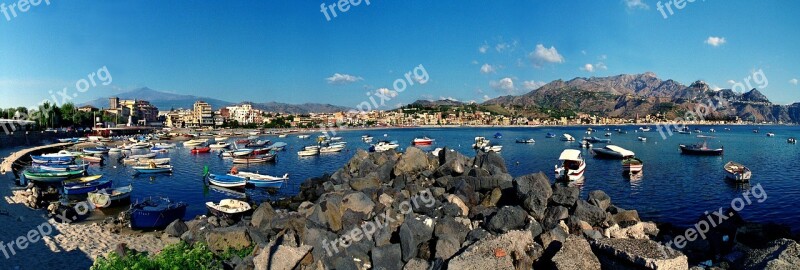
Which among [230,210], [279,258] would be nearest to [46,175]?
[230,210]

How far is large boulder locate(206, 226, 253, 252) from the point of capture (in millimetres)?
14367

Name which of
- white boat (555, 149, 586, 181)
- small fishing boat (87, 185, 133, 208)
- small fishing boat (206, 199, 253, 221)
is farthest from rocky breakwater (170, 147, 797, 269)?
white boat (555, 149, 586, 181)

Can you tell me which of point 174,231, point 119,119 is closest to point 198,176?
point 174,231

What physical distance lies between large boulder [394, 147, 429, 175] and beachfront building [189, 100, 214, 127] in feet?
512

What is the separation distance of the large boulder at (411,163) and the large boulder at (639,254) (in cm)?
1282

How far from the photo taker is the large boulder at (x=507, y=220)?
14.2 m

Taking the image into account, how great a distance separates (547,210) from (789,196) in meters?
21.8

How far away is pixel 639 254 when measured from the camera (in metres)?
8.76

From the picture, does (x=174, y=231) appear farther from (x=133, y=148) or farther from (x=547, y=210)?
(x=133, y=148)

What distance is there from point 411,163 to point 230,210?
29.3ft

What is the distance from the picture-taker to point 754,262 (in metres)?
9.58

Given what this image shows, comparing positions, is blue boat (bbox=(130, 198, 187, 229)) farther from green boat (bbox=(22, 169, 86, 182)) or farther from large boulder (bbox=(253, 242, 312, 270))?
green boat (bbox=(22, 169, 86, 182))

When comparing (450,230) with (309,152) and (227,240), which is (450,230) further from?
(309,152)

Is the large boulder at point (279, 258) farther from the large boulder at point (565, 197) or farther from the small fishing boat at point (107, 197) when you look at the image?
the small fishing boat at point (107, 197)
